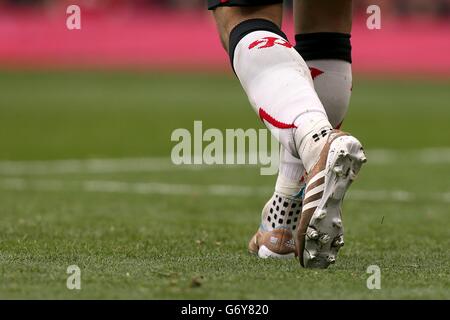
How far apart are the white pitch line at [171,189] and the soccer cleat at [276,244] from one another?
80.8 inches

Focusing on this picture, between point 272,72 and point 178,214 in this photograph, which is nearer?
point 272,72

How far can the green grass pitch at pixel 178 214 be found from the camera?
2633 mm

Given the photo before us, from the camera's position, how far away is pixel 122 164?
23.7ft

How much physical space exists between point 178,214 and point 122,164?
2.63 m

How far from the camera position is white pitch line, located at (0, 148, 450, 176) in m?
6.80

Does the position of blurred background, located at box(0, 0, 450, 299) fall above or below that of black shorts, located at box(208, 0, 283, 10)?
below

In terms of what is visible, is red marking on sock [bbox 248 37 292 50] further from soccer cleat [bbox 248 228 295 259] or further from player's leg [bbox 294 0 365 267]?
soccer cleat [bbox 248 228 295 259]

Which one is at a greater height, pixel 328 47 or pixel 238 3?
pixel 238 3

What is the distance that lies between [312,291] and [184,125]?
7920 millimetres

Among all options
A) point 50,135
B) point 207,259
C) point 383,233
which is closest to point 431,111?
point 50,135

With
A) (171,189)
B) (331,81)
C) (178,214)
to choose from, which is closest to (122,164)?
(171,189)

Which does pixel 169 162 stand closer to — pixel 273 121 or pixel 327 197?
pixel 273 121

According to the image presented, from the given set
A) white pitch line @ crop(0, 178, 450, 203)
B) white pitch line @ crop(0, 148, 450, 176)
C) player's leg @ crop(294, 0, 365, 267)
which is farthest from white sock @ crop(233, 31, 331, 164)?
white pitch line @ crop(0, 148, 450, 176)

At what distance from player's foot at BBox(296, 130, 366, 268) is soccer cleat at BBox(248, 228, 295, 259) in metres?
0.43
